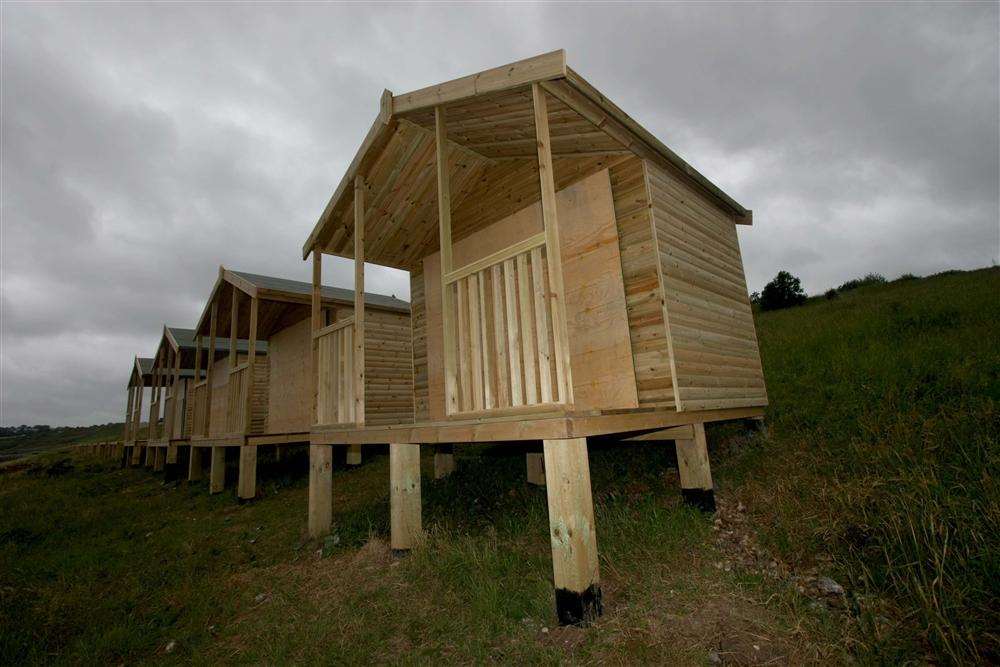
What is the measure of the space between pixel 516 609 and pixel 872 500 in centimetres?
341

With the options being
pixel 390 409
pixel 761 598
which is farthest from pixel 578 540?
pixel 390 409

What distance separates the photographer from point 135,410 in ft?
77.5

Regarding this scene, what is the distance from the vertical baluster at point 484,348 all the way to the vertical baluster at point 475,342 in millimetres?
36

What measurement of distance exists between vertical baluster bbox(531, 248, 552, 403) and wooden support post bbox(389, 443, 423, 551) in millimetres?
2181

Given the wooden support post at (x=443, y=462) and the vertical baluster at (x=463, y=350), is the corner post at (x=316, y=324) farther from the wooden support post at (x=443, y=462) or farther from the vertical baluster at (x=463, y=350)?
the vertical baluster at (x=463, y=350)

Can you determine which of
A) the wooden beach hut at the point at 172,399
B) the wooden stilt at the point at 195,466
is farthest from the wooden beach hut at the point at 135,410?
the wooden stilt at the point at 195,466

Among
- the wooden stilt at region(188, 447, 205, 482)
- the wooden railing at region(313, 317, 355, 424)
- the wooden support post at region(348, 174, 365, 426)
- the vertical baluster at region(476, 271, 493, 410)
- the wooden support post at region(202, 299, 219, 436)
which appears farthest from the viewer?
the wooden stilt at region(188, 447, 205, 482)

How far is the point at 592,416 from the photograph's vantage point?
3.82 meters

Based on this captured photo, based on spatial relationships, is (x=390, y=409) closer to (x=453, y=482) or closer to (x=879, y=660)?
(x=453, y=482)

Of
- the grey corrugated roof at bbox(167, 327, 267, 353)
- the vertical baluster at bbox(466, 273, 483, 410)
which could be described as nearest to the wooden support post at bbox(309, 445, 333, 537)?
the vertical baluster at bbox(466, 273, 483, 410)

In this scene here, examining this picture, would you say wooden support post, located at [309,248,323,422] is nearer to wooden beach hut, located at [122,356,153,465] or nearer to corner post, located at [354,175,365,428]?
corner post, located at [354,175,365,428]

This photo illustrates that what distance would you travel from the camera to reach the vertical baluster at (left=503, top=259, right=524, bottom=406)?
4301 millimetres

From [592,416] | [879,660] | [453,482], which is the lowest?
[879,660]

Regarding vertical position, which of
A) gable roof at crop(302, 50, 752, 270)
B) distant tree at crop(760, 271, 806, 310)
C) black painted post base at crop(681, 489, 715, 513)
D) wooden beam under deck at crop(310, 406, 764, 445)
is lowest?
black painted post base at crop(681, 489, 715, 513)
